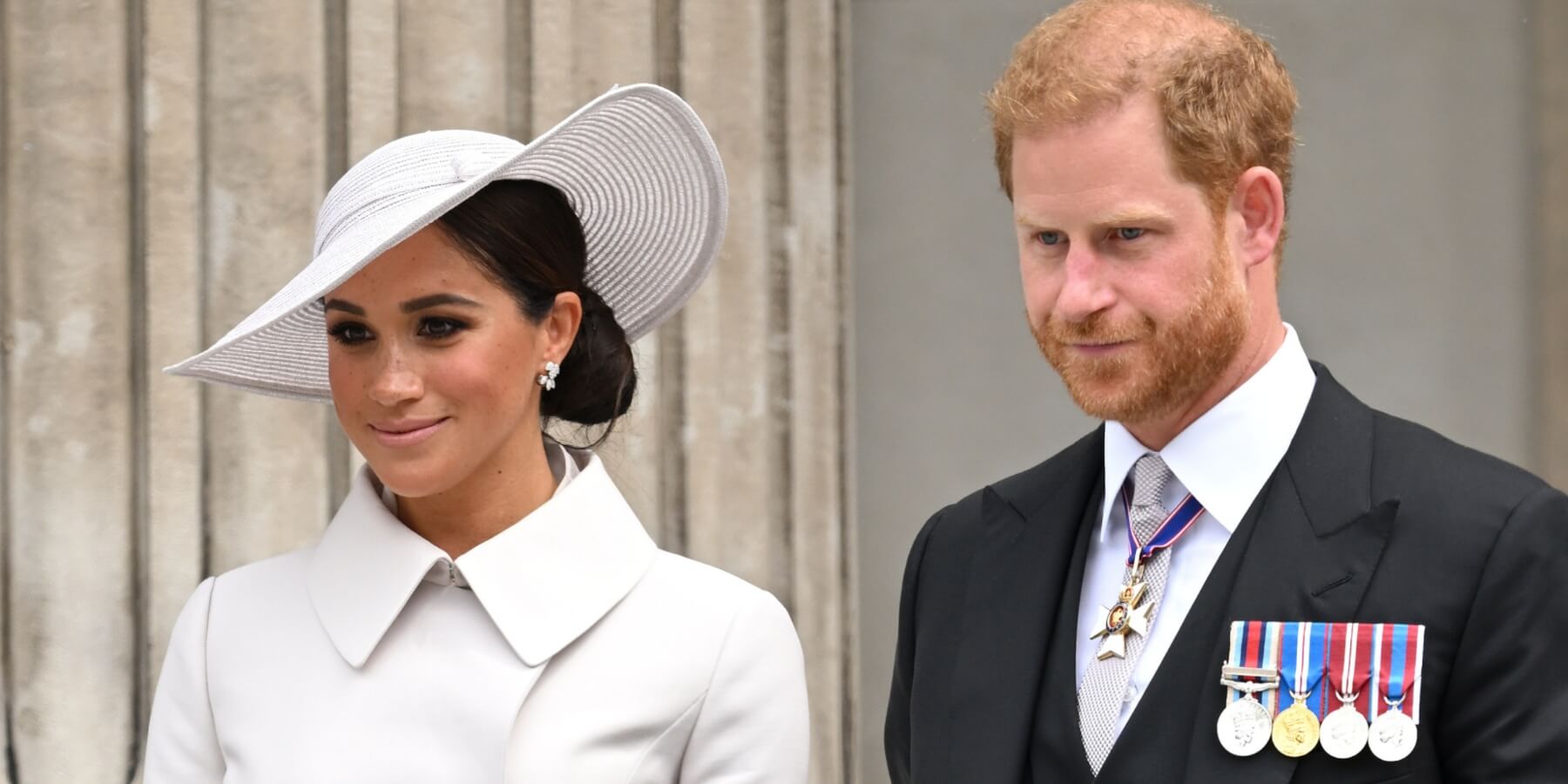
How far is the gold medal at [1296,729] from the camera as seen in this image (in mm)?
1736

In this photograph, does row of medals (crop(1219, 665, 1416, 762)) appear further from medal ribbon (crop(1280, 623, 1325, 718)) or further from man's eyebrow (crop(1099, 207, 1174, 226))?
man's eyebrow (crop(1099, 207, 1174, 226))

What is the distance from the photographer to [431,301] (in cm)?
207

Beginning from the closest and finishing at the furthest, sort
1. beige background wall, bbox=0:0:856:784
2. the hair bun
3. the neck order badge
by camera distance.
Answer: the neck order badge
the hair bun
beige background wall, bbox=0:0:856:784

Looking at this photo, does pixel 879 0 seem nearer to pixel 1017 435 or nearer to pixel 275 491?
pixel 1017 435

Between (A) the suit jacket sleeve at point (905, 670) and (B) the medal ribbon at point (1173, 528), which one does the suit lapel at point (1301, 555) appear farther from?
(A) the suit jacket sleeve at point (905, 670)

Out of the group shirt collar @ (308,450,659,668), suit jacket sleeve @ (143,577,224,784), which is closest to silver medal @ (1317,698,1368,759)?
shirt collar @ (308,450,659,668)

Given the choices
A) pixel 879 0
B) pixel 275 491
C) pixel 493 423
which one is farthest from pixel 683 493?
pixel 493 423

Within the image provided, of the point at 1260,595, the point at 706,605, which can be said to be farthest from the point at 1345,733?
the point at 706,605

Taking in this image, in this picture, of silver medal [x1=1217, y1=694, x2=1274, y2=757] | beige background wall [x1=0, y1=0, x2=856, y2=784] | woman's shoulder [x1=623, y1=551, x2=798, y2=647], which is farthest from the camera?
beige background wall [x1=0, y1=0, x2=856, y2=784]

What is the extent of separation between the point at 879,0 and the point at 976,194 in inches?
18.3

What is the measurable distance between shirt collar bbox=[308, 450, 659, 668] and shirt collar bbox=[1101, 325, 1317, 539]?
0.69 m

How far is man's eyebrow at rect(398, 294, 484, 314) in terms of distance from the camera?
81.5 inches

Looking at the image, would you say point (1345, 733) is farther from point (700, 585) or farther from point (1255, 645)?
point (700, 585)

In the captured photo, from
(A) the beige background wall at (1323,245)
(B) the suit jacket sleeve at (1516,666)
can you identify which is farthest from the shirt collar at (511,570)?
(A) the beige background wall at (1323,245)
